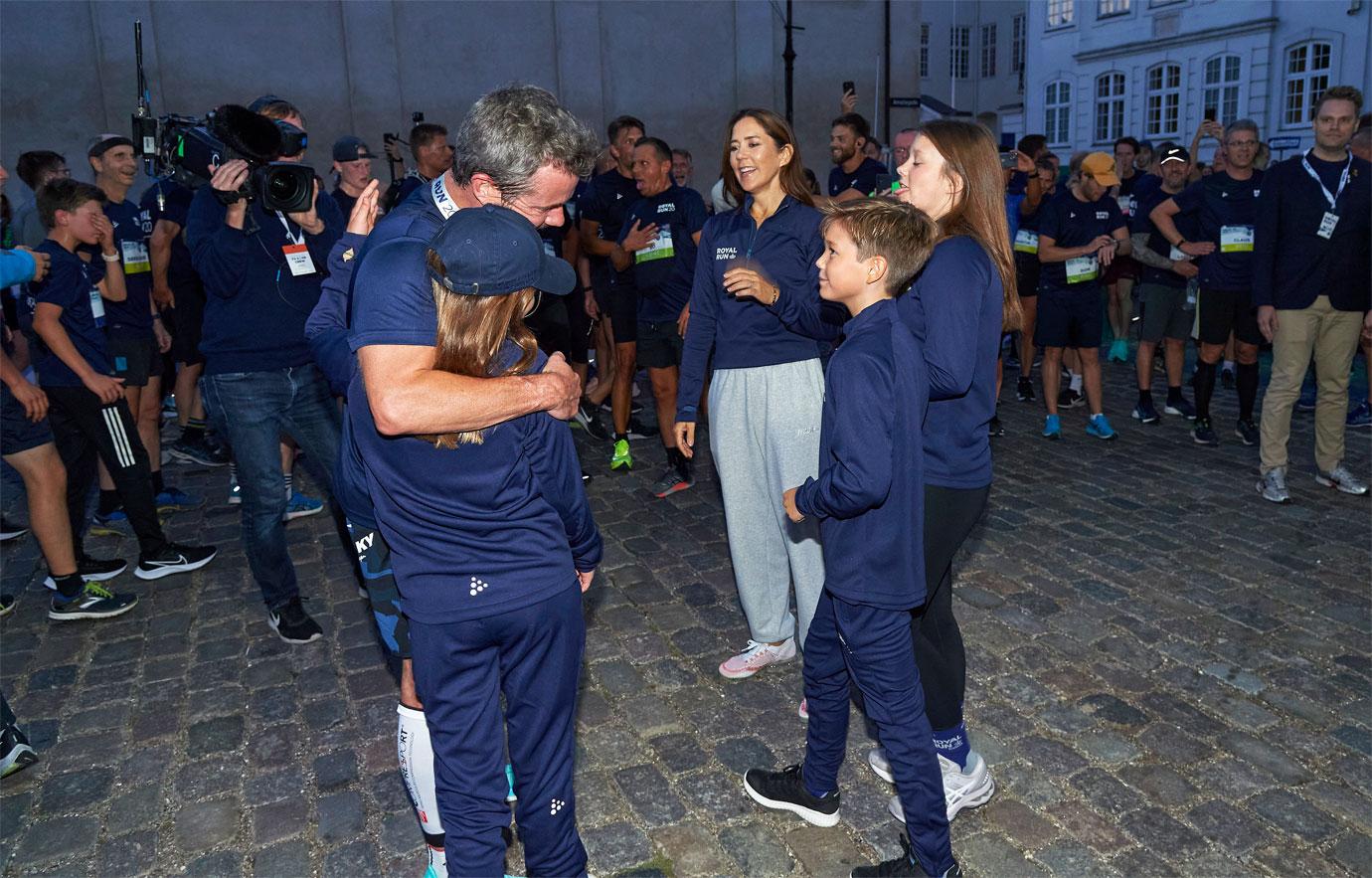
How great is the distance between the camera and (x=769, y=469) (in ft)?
13.3

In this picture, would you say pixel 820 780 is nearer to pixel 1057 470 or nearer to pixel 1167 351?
pixel 1057 470

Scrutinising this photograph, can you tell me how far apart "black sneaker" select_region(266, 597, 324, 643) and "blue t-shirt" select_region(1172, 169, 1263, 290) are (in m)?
7.17

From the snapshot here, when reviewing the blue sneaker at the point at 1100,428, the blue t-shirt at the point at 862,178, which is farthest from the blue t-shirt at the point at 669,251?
the blue sneaker at the point at 1100,428

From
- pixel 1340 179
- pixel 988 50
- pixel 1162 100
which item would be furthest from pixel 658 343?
pixel 988 50

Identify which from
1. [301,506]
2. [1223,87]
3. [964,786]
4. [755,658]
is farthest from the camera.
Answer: [1223,87]

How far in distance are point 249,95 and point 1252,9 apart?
99.7ft

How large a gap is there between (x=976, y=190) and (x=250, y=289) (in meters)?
3.20

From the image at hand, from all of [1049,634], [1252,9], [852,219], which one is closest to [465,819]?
[852,219]

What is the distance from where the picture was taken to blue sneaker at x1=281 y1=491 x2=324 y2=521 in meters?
6.65

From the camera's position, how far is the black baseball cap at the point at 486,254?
2.08 metres

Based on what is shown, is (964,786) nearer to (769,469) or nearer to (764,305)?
(769,469)

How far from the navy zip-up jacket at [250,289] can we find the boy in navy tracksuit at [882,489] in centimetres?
275

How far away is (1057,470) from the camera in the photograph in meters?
7.24

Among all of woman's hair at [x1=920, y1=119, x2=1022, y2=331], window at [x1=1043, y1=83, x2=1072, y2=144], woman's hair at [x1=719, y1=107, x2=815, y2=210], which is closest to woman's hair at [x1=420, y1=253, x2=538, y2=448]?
woman's hair at [x1=920, y1=119, x2=1022, y2=331]
